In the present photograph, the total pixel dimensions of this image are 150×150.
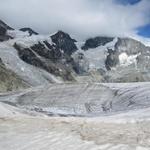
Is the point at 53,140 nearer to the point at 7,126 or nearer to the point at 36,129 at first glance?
the point at 36,129

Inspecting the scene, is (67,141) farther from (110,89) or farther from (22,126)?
(110,89)

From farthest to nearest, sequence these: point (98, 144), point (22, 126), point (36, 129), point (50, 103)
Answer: point (50, 103), point (22, 126), point (36, 129), point (98, 144)

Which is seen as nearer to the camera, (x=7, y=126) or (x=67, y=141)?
(x=67, y=141)

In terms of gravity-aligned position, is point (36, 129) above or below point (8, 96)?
below

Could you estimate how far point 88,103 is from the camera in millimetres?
81938

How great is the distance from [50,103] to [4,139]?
2661 inches

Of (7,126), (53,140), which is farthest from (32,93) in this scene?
(53,140)

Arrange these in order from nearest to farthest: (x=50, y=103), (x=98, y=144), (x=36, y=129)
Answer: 1. (x=98, y=144)
2. (x=36, y=129)
3. (x=50, y=103)

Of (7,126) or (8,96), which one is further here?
(8,96)

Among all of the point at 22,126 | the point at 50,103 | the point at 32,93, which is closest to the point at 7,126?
the point at 22,126

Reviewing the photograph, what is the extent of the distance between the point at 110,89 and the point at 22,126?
58089mm

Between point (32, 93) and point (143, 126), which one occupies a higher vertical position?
point (32, 93)

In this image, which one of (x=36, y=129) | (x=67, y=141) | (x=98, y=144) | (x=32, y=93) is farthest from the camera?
(x=32, y=93)

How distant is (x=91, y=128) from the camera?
67.8 ft
